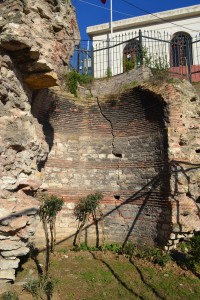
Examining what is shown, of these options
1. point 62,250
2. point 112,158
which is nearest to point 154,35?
point 112,158

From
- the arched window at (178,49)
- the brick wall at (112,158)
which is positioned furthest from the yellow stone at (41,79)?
the arched window at (178,49)

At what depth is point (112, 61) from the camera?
14.6m

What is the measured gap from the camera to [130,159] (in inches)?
327

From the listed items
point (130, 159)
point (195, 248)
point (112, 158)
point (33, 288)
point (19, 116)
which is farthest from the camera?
point (112, 158)

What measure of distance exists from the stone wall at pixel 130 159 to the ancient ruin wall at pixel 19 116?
2.14m

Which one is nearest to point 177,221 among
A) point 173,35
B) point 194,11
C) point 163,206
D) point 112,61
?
point 163,206

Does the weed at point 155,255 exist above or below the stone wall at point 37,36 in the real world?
below

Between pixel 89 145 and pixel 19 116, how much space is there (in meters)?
3.51

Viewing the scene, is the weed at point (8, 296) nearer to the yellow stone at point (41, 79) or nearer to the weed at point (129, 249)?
the weed at point (129, 249)

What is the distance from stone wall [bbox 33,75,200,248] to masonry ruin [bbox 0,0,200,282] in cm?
3

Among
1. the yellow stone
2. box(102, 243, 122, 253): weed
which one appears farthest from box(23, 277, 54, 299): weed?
the yellow stone

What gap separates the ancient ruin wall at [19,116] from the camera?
486cm

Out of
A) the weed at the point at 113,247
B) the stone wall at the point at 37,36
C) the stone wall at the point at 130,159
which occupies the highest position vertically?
the stone wall at the point at 37,36

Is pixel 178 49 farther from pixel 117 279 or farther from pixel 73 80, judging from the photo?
pixel 117 279
